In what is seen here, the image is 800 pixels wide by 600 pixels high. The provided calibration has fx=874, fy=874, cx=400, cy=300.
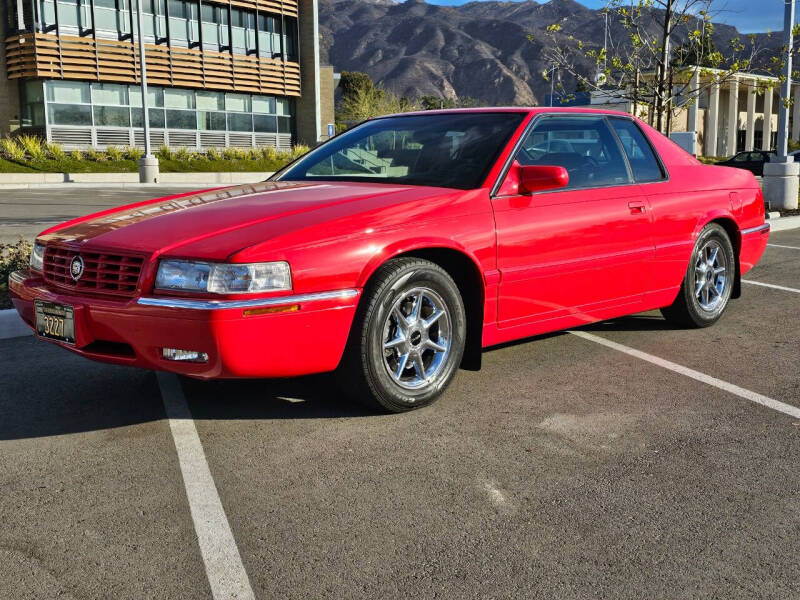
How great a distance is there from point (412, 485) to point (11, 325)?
402cm

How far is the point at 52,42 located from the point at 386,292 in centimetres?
3490

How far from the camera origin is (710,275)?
20.9 ft

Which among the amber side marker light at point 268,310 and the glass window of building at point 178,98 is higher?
the glass window of building at point 178,98

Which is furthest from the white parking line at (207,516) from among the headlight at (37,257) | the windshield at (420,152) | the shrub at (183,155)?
the shrub at (183,155)

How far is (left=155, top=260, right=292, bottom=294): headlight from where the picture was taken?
383cm

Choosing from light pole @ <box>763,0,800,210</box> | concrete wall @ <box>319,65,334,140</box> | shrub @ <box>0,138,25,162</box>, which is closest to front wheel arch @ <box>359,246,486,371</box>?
light pole @ <box>763,0,800,210</box>

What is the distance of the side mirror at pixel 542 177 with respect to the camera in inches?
187

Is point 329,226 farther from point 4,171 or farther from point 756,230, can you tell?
point 4,171

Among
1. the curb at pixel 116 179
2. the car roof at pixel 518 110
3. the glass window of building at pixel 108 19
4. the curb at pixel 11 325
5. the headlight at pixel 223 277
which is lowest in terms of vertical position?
the curb at pixel 11 325

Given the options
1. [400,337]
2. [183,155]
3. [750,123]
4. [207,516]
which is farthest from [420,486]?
[750,123]

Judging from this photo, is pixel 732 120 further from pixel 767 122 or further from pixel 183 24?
pixel 183 24

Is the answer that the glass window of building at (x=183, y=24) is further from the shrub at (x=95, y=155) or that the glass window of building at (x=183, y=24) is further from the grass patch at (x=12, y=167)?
the grass patch at (x=12, y=167)

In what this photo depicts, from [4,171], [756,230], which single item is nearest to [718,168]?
[756,230]

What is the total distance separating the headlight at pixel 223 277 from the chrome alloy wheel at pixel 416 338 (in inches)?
25.3
